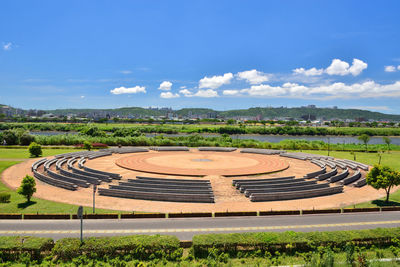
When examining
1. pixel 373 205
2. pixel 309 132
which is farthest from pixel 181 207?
pixel 309 132

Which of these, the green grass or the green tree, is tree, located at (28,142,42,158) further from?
the green grass

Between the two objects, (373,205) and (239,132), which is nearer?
Answer: (373,205)

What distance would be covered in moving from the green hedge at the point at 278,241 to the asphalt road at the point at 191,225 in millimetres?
2386

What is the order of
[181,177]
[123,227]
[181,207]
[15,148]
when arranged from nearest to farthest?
[123,227] < [181,207] < [181,177] < [15,148]

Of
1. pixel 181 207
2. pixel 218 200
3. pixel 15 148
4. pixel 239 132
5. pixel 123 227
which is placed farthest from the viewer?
pixel 239 132

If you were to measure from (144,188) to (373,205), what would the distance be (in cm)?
2366

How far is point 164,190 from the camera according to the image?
26578 millimetres

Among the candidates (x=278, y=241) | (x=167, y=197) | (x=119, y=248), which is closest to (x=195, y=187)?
(x=167, y=197)

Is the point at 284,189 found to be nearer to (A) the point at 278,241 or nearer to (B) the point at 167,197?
(B) the point at 167,197

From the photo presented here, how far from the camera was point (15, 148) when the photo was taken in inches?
2269

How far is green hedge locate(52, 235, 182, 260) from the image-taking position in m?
13.7

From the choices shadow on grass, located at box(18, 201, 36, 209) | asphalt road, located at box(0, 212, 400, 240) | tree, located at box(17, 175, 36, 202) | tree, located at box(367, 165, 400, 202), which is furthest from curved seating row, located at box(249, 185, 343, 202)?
tree, located at box(17, 175, 36, 202)

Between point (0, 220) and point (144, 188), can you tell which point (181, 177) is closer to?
point (144, 188)

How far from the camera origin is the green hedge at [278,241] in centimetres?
1459
